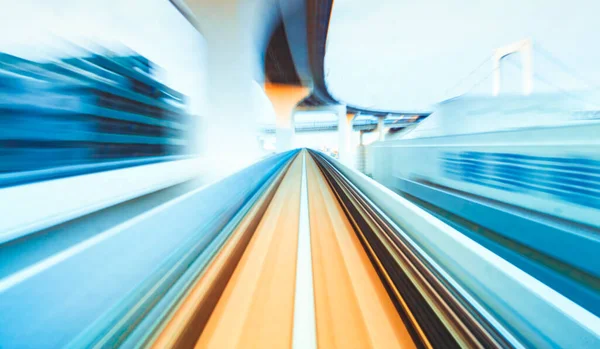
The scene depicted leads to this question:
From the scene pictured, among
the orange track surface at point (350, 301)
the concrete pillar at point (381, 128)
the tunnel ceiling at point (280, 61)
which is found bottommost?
the orange track surface at point (350, 301)

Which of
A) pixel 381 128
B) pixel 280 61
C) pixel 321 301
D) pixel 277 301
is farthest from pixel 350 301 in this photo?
pixel 381 128

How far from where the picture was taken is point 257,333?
85 cm

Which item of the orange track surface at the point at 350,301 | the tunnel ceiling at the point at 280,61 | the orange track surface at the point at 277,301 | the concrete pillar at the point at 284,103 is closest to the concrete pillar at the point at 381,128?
the concrete pillar at the point at 284,103

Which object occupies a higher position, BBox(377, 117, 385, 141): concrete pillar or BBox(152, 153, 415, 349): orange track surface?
BBox(377, 117, 385, 141): concrete pillar

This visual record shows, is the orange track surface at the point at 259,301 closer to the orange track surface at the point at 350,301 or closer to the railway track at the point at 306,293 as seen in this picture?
the railway track at the point at 306,293

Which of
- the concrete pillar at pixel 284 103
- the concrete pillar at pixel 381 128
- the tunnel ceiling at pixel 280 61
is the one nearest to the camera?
the tunnel ceiling at pixel 280 61

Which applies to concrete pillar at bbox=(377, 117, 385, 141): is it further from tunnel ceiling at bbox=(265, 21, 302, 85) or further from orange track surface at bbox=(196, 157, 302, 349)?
orange track surface at bbox=(196, 157, 302, 349)

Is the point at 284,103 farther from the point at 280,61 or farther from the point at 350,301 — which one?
the point at 350,301

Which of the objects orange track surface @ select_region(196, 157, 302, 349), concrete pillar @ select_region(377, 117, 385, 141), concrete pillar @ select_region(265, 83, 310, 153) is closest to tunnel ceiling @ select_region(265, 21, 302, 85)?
concrete pillar @ select_region(265, 83, 310, 153)

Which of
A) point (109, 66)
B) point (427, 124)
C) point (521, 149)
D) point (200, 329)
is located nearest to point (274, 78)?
point (427, 124)

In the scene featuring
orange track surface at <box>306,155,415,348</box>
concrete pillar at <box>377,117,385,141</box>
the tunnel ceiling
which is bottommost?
orange track surface at <box>306,155,415,348</box>

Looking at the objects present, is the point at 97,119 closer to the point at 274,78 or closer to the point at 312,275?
the point at 312,275

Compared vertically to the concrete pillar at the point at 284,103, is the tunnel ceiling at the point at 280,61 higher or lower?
higher

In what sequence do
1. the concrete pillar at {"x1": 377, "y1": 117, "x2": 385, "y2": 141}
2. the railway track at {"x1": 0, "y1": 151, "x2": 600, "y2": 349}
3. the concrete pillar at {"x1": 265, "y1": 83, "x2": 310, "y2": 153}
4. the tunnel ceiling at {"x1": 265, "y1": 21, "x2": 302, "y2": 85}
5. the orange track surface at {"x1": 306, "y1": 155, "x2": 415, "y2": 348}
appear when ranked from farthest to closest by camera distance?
1. the concrete pillar at {"x1": 377, "y1": 117, "x2": 385, "y2": 141}
2. the concrete pillar at {"x1": 265, "y1": 83, "x2": 310, "y2": 153}
3. the tunnel ceiling at {"x1": 265, "y1": 21, "x2": 302, "y2": 85}
4. the orange track surface at {"x1": 306, "y1": 155, "x2": 415, "y2": 348}
5. the railway track at {"x1": 0, "y1": 151, "x2": 600, "y2": 349}
